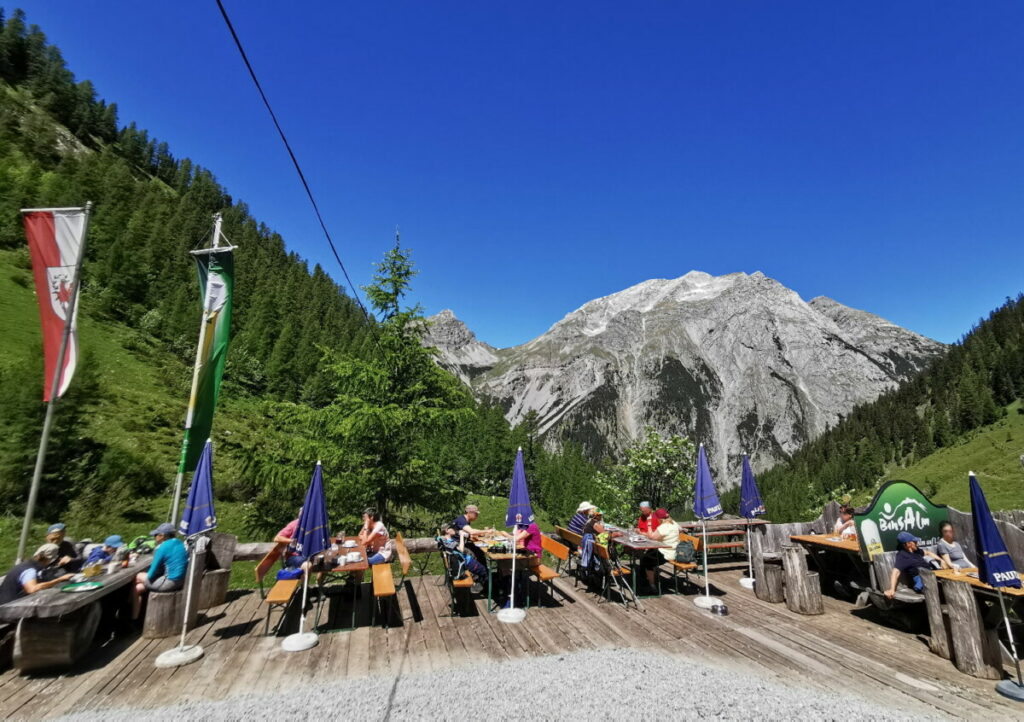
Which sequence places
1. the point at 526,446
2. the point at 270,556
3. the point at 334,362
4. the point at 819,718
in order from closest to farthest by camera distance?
the point at 819,718 < the point at 270,556 < the point at 334,362 < the point at 526,446

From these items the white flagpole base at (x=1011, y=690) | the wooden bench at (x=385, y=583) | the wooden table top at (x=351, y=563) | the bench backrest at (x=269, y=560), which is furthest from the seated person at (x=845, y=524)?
the bench backrest at (x=269, y=560)

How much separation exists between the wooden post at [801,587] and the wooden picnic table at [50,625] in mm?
10657

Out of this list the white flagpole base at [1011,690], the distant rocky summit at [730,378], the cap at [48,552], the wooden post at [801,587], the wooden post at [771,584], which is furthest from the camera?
the distant rocky summit at [730,378]

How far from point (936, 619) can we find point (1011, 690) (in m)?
1.16

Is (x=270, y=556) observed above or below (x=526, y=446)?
below

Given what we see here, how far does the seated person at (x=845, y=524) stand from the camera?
8906mm

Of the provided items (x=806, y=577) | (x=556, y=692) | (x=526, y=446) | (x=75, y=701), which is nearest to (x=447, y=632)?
(x=556, y=692)

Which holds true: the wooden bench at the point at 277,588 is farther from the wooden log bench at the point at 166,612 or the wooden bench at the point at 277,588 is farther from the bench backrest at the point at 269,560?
the wooden log bench at the point at 166,612

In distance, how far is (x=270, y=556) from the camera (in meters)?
7.16

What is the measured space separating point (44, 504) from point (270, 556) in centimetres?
1234

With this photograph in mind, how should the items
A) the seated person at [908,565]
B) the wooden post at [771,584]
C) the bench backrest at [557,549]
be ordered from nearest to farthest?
1. the seated person at [908,565]
2. the wooden post at [771,584]
3. the bench backrest at [557,549]

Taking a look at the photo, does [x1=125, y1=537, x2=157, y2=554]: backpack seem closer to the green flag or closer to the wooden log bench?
the wooden log bench

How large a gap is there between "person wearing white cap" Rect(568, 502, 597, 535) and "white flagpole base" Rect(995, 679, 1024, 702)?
18.6 ft

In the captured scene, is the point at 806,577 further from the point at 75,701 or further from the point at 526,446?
the point at 526,446
